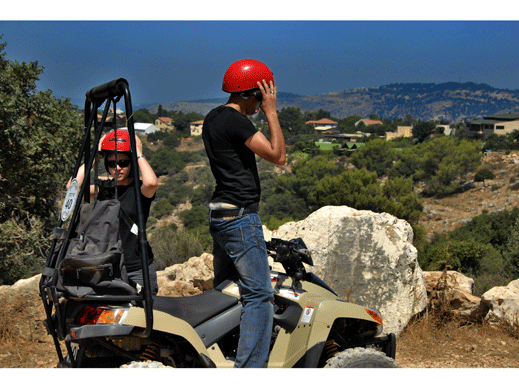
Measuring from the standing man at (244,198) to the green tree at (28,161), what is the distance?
767 cm

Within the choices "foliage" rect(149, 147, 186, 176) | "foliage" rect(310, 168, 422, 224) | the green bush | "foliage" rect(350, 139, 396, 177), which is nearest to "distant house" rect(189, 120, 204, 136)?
"foliage" rect(149, 147, 186, 176)

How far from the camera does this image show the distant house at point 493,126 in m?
67.7

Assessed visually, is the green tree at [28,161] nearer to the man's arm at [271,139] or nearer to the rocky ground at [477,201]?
the man's arm at [271,139]

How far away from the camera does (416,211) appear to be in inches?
1342

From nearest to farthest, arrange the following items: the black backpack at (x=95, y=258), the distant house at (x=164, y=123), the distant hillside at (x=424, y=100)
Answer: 1. the black backpack at (x=95, y=258)
2. the distant house at (x=164, y=123)
3. the distant hillside at (x=424, y=100)

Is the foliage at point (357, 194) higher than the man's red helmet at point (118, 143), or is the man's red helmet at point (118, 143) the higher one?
the man's red helmet at point (118, 143)

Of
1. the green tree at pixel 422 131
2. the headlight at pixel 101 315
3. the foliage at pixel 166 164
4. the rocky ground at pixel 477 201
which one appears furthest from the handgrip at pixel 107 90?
the green tree at pixel 422 131

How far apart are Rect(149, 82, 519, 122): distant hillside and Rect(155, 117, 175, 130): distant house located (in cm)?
4391

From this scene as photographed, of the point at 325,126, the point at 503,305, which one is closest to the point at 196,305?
the point at 503,305

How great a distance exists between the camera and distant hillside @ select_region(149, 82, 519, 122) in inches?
4163

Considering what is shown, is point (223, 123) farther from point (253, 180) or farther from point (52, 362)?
point (52, 362)

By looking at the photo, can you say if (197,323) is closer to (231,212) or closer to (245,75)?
(231,212)

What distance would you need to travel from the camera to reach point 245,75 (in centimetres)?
264

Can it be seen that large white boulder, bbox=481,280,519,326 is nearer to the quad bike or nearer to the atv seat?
the quad bike
